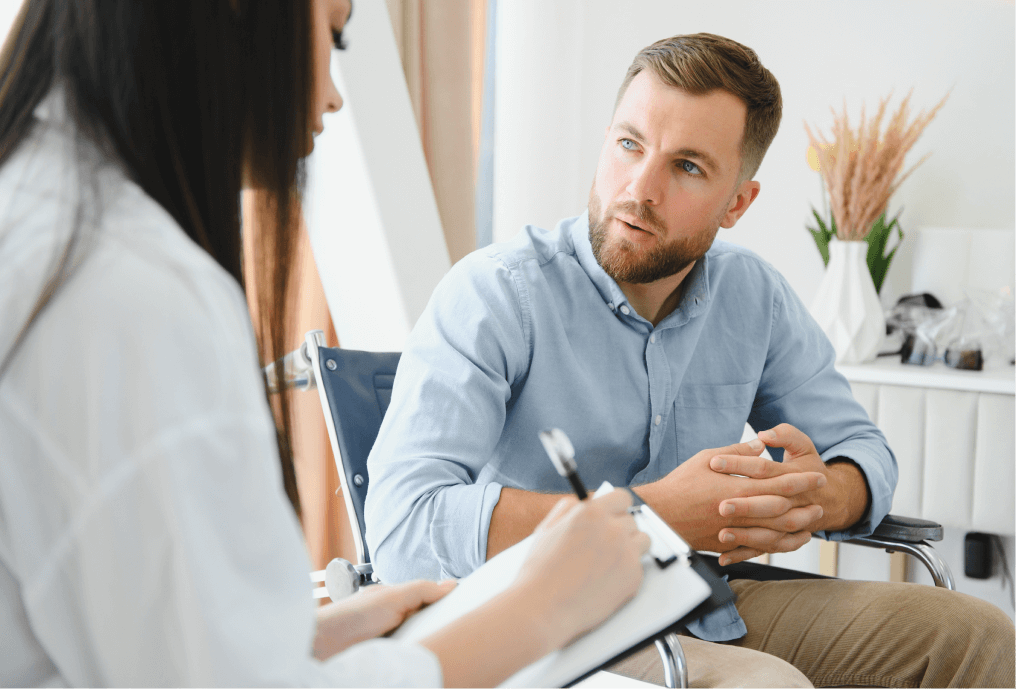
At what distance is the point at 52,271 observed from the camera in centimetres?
45

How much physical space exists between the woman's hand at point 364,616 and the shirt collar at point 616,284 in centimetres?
69

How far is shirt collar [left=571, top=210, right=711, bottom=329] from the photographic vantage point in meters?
1.32

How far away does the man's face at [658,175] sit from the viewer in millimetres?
1313

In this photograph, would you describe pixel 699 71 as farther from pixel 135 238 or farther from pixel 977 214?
pixel 977 214

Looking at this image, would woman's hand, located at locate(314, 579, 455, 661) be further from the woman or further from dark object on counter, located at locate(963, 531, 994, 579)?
dark object on counter, located at locate(963, 531, 994, 579)

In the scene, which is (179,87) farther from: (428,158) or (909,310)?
(909,310)

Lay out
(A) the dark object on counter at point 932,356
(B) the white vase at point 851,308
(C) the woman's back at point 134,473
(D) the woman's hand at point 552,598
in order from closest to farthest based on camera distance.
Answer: (C) the woman's back at point 134,473, (D) the woman's hand at point 552,598, (A) the dark object on counter at point 932,356, (B) the white vase at point 851,308

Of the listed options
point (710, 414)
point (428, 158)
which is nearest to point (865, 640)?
point (710, 414)

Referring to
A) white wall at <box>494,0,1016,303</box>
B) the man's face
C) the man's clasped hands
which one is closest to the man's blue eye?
the man's face

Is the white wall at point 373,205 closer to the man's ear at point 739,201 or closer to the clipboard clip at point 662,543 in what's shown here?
the man's ear at point 739,201

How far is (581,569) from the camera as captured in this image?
2.00 feet

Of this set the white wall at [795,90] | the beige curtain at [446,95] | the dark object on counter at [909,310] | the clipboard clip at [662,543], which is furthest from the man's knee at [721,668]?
the white wall at [795,90]

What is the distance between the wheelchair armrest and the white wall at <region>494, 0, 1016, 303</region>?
129cm

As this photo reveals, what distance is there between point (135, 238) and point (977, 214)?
245cm
